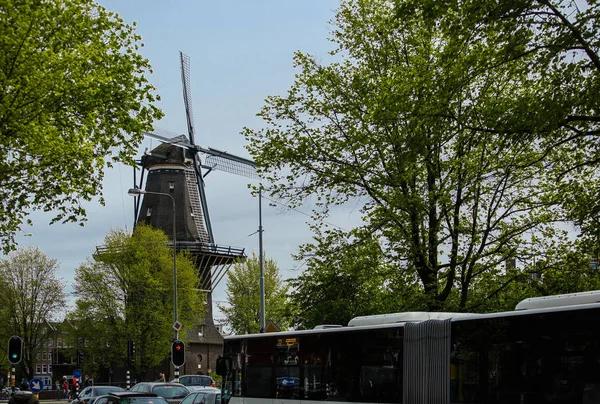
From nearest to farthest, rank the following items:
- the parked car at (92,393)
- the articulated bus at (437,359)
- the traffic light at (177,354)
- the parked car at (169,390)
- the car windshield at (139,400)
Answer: the articulated bus at (437,359), the car windshield at (139,400), the parked car at (169,390), the parked car at (92,393), the traffic light at (177,354)

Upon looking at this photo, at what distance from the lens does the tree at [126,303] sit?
58688 millimetres

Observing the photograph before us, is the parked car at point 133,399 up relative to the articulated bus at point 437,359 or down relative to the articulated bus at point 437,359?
down

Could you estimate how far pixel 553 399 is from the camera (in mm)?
13008

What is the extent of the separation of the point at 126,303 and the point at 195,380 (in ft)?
49.3

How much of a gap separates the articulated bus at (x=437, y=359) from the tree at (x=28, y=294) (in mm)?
53473

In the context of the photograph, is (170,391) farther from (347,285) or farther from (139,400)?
(139,400)

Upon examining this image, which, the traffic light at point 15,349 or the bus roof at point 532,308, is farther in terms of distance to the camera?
the traffic light at point 15,349

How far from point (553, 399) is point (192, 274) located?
164 feet

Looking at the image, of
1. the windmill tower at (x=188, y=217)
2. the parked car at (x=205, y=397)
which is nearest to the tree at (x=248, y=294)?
the windmill tower at (x=188, y=217)

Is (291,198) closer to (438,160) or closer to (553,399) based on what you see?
(438,160)

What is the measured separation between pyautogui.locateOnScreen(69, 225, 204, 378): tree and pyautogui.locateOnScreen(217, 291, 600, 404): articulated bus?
125 feet

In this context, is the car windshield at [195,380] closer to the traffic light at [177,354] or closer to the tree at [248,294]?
the traffic light at [177,354]

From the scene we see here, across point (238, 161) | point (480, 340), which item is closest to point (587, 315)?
point (480, 340)

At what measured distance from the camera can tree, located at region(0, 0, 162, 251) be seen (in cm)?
1939
